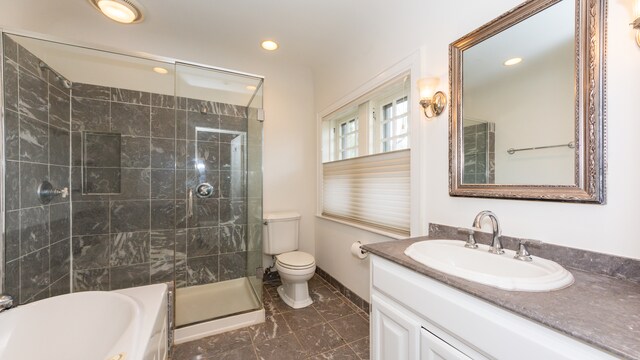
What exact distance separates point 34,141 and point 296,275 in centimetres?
210

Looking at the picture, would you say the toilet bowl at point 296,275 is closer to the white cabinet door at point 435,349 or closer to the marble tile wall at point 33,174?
the white cabinet door at point 435,349

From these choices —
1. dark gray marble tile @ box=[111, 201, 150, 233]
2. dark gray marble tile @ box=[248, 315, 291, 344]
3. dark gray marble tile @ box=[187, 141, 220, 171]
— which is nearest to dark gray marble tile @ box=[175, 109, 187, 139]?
dark gray marble tile @ box=[187, 141, 220, 171]

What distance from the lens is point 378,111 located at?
2113 mm

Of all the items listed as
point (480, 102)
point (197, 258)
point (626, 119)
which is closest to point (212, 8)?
point (480, 102)

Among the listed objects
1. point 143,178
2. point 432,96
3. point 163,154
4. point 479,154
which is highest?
point 432,96

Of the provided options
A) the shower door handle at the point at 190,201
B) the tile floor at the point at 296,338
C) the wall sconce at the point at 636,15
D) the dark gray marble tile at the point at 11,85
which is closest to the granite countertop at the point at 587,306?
the wall sconce at the point at 636,15

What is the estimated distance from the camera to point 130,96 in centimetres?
222

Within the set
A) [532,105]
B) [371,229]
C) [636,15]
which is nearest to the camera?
[636,15]

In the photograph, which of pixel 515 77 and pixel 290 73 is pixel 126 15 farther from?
pixel 515 77

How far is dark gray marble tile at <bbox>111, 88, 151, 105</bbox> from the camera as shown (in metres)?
2.17

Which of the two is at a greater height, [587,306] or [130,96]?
[130,96]

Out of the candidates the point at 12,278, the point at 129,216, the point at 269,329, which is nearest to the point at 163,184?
the point at 129,216

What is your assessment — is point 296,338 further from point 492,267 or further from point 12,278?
point 12,278

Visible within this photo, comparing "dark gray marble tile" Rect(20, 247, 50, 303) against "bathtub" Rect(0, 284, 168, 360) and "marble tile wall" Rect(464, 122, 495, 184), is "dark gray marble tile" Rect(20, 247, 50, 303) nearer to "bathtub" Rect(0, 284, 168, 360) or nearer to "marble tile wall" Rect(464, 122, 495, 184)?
"bathtub" Rect(0, 284, 168, 360)
